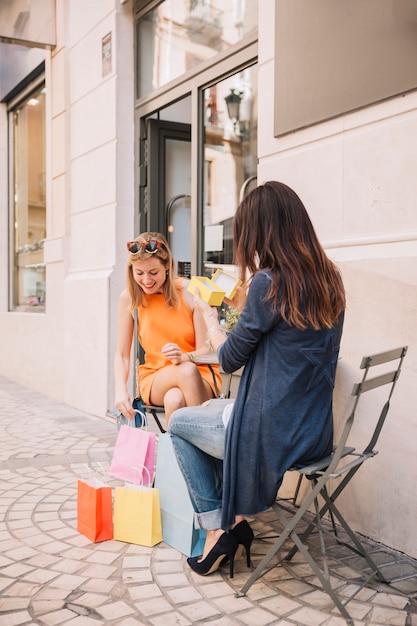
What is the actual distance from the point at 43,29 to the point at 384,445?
646cm

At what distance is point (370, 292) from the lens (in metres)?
3.43

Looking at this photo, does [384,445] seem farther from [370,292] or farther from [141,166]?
[141,166]

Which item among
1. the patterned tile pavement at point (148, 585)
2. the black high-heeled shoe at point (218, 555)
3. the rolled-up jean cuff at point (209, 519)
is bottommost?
the patterned tile pavement at point (148, 585)

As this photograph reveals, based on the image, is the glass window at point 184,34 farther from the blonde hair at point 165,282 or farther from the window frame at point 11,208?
the window frame at point 11,208

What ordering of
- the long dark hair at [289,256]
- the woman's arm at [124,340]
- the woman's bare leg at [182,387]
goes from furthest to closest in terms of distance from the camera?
the woman's arm at [124,340]
the woman's bare leg at [182,387]
the long dark hair at [289,256]

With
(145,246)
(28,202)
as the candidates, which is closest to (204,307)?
(145,246)

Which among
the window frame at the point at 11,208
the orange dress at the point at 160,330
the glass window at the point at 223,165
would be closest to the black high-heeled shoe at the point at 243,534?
the orange dress at the point at 160,330

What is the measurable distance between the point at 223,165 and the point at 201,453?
11.5ft

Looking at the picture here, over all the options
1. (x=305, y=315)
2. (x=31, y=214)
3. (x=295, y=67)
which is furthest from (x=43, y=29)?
(x=305, y=315)

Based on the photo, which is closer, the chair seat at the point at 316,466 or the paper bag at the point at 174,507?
the chair seat at the point at 316,466

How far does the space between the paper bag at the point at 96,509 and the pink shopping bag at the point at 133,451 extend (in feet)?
0.42

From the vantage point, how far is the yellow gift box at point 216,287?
3137mm

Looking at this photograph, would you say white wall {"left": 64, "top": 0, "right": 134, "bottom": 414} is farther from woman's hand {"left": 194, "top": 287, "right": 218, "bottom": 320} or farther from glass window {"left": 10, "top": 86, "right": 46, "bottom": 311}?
woman's hand {"left": 194, "top": 287, "right": 218, "bottom": 320}

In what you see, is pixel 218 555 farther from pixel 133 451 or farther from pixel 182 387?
pixel 182 387
